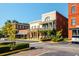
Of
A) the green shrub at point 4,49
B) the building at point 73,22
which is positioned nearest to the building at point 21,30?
the green shrub at point 4,49

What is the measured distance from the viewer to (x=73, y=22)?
2434 centimetres

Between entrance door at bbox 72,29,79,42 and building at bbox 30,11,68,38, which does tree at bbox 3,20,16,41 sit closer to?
building at bbox 30,11,68,38

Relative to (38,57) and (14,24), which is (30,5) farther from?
(38,57)

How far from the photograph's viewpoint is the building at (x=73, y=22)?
69.9 ft

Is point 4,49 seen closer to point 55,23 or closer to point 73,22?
point 55,23

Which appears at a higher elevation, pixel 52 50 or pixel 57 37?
pixel 57 37

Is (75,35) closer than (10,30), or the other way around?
(10,30)

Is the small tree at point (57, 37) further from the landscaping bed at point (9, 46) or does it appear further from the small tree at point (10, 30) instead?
the small tree at point (10, 30)

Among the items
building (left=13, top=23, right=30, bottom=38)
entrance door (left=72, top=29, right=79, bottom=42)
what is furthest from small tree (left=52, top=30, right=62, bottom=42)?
building (left=13, top=23, right=30, bottom=38)

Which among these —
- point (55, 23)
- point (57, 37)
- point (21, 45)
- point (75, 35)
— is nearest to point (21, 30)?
point (21, 45)

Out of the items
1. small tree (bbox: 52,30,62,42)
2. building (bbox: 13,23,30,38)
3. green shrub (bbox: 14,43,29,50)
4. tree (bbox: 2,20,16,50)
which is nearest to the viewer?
green shrub (bbox: 14,43,29,50)

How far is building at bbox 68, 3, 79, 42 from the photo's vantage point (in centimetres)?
2130

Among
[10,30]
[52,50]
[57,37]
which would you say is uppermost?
[10,30]

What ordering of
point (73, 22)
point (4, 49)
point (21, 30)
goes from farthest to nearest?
point (73, 22) < point (21, 30) < point (4, 49)
